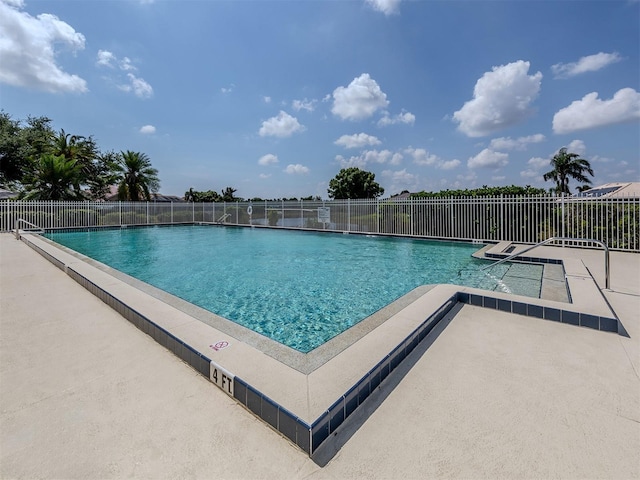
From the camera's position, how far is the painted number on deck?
191 cm

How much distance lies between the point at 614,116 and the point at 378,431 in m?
16.8

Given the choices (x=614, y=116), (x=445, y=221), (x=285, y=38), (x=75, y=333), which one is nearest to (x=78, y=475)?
(x=75, y=333)

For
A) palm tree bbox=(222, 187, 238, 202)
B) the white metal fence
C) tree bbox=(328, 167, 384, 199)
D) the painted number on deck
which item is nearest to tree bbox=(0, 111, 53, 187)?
the white metal fence

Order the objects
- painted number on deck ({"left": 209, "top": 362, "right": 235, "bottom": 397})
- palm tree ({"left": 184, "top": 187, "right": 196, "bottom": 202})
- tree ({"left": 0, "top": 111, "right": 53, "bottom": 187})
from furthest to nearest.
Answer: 1. palm tree ({"left": 184, "top": 187, "right": 196, "bottom": 202})
2. tree ({"left": 0, "top": 111, "right": 53, "bottom": 187})
3. painted number on deck ({"left": 209, "top": 362, "right": 235, "bottom": 397})

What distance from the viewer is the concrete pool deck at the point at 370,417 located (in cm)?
137

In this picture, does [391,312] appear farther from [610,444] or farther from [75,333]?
[75,333]

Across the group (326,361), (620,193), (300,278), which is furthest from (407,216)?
(326,361)

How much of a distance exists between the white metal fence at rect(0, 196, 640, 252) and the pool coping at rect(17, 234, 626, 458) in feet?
18.9

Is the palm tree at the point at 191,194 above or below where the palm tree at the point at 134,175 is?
above

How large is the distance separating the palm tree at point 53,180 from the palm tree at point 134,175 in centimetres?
512

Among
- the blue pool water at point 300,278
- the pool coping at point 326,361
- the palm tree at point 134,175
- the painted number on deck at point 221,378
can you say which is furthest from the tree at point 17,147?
the painted number on deck at point 221,378

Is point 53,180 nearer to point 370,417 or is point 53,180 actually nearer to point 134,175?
point 134,175

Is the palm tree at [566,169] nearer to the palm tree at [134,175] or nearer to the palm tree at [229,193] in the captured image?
the palm tree at [134,175]

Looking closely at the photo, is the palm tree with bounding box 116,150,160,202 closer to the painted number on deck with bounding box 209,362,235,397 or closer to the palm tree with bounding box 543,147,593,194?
the painted number on deck with bounding box 209,362,235,397
